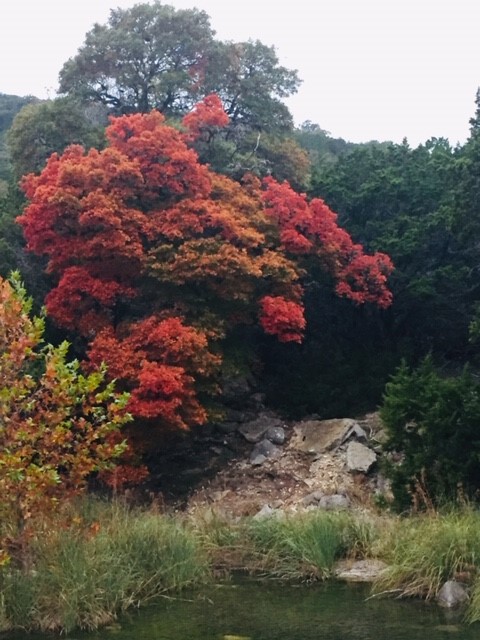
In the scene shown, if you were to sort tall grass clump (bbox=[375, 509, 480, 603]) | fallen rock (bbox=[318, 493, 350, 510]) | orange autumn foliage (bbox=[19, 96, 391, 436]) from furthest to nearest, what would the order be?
orange autumn foliage (bbox=[19, 96, 391, 436]) → fallen rock (bbox=[318, 493, 350, 510]) → tall grass clump (bbox=[375, 509, 480, 603])

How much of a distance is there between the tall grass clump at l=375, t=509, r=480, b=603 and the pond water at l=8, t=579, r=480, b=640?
0.23 metres


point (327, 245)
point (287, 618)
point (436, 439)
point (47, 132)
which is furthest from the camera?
point (47, 132)

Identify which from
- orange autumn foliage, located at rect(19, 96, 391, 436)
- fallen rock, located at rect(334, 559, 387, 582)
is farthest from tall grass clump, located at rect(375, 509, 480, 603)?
orange autumn foliage, located at rect(19, 96, 391, 436)

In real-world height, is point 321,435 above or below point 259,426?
above

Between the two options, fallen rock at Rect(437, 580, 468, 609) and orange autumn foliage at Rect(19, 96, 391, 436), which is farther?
orange autumn foliage at Rect(19, 96, 391, 436)

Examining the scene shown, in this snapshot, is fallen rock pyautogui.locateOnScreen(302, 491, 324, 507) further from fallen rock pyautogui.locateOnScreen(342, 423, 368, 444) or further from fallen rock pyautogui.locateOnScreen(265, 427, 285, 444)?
fallen rock pyautogui.locateOnScreen(265, 427, 285, 444)

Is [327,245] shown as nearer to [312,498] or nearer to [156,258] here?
[156,258]

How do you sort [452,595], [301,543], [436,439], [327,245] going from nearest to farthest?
[452,595], [301,543], [436,439], [327,245]

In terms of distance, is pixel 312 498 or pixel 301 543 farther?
pixel 312 498

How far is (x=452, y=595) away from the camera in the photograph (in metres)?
8.70

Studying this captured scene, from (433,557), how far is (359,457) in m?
6.58

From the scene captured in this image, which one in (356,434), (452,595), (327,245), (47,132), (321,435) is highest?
(47,132)

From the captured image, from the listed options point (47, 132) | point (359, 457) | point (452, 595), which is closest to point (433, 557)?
point (452, 595)

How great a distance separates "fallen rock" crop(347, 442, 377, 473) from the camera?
15.3 m
